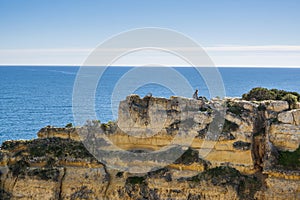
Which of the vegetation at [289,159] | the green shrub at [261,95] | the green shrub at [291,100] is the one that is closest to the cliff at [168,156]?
the vegetation at [289,159]

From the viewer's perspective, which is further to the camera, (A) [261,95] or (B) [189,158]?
(A) [261,95]

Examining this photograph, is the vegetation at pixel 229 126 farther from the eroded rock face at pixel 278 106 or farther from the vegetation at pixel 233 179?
the eroded rock face at pixel 278 106

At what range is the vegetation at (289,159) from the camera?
27.0 metres

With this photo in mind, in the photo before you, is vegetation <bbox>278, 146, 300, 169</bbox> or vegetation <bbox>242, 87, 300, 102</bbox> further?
Result: vegetation <bbox>242, 87, 300, 102</bbox>

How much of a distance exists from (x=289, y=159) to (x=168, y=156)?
8.29 metres

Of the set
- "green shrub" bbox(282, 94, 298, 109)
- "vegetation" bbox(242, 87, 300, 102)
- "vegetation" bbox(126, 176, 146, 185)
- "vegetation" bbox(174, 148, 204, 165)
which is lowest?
"vegetation" bbox(126, 176, 146, 185)

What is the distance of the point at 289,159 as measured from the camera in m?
27.3

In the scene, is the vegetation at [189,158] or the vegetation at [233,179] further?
the vegetation at [189,158]

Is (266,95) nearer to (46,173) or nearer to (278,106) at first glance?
(278,106)

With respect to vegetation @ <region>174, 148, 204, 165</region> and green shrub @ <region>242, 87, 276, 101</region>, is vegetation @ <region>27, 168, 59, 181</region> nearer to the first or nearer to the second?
vegetation @ <region>174, 148, 204, 165</region>

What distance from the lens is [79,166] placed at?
98.0ft

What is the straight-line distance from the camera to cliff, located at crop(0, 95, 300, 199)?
A: 27625 mm

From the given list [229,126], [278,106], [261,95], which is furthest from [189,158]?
[261,95]

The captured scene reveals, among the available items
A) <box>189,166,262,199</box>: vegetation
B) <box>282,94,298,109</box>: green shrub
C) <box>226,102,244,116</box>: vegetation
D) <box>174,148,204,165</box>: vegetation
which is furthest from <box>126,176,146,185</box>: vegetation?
<box>282,94,298,109</box>: green shrub
